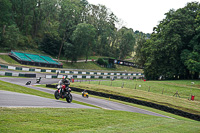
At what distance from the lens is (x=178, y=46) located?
55.9 metres

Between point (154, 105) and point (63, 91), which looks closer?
point (63, 91)

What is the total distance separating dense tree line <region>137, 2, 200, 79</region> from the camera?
54188 millimetres

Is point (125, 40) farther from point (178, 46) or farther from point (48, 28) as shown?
point (178, 46)

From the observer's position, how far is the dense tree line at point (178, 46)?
5419 cm

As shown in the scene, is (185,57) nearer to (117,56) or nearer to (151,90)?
(151,90)

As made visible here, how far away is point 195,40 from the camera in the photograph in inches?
2132

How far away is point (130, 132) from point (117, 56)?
109 meters

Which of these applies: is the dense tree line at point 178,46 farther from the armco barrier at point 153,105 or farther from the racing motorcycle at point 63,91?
the racing motorcycle at point 63,91

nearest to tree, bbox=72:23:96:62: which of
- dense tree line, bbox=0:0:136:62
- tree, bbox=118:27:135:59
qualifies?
dense tree line, bbox=0:0:136:62

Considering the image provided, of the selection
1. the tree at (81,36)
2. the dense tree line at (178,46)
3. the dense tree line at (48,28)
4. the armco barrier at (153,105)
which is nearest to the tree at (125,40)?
the dense tree line at (48,28)

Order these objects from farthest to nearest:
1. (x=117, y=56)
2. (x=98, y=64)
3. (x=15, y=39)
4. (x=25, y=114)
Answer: (x=117, y=56)
(x=98, y=64)
(x=15, y=39)
(x=25, y=114)

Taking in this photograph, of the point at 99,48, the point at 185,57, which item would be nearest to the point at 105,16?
the point at 99,48

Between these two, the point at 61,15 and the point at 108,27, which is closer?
the point at 61,15

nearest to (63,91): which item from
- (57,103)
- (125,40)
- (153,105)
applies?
(57,103)
